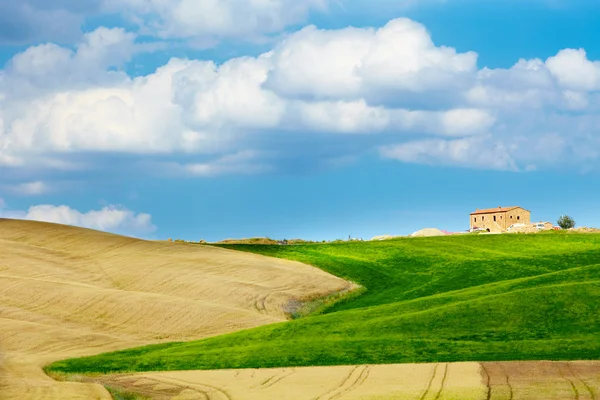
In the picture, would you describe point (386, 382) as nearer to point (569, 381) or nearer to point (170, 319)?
point (569, 381)

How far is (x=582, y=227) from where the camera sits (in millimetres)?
109938

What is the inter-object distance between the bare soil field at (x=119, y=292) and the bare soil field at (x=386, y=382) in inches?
149

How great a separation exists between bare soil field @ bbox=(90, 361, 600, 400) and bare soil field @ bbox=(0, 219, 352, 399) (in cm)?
379

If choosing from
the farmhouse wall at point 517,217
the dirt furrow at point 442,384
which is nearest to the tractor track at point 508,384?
the dirt furrow at point 442,384

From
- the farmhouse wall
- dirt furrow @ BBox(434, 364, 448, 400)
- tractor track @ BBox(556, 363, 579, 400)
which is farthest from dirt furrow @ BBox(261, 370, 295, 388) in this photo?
the farmhouse wall

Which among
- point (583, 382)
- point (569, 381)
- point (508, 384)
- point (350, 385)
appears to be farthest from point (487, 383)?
point (350, 385)

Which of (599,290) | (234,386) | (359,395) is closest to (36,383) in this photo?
(234,386)

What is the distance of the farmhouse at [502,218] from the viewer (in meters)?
155

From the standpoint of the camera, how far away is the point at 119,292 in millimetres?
57156

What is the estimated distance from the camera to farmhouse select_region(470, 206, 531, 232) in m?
155

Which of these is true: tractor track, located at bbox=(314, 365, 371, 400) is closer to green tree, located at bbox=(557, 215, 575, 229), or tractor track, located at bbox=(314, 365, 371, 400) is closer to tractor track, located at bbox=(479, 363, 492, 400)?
tractor track, located at bbox=(479, 363, 492, 400)

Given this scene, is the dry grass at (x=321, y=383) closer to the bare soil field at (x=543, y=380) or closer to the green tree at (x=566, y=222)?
the bare soil field at (x=543, y=380)

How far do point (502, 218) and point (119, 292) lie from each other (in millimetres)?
111665

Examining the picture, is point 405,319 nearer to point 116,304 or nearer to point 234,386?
point 234,386
